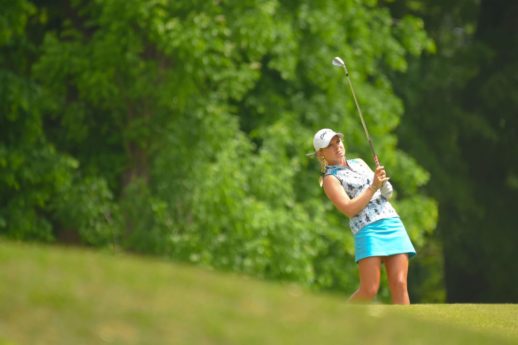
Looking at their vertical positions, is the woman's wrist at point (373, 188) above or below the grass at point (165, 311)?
below

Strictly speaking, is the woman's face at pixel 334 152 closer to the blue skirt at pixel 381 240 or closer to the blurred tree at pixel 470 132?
the blue skirt at pixel 381 240

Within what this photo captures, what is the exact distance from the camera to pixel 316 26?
19.5 metres

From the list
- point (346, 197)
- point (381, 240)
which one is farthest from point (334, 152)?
point (381, 240)

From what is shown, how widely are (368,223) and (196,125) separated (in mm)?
9250

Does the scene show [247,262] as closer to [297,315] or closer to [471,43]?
[471,43]

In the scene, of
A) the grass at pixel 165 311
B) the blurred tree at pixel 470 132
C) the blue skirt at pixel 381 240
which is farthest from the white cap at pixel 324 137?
the blurred tree at pixel 470 132

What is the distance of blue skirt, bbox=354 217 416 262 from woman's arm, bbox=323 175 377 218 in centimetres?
17

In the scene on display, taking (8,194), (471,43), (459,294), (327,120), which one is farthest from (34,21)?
(459,294)

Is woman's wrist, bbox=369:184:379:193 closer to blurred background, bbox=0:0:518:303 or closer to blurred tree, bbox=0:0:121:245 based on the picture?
blurred background, bbox=0:0:518:303

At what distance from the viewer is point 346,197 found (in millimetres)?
9203

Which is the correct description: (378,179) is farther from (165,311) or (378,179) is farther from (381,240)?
(165,311)

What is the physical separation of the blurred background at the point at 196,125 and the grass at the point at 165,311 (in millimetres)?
12144

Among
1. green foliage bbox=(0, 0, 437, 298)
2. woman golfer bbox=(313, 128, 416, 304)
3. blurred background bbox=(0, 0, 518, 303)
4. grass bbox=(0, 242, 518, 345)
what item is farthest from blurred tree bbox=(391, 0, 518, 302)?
grass bbox=(0, 242, 518, 345)

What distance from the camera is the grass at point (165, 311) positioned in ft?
16.5
